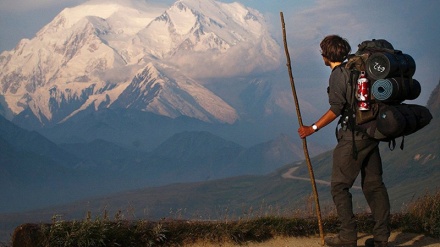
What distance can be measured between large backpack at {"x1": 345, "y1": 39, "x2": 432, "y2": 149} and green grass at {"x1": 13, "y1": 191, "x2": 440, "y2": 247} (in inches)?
103

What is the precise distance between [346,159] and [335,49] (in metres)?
1.67

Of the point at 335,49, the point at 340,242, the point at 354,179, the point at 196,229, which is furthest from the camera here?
the point at 196,229

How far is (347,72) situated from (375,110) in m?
0.69

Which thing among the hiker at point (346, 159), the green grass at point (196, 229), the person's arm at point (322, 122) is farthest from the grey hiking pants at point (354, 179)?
the green grass at point (196, 229)

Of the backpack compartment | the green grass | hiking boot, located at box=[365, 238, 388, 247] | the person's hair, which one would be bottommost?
hiking boot, located at box=[365, 238, 388, 247]

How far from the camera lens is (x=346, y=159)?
1043 cm

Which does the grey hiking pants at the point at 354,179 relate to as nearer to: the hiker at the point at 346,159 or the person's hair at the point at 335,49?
the hiker at the point at 346,159

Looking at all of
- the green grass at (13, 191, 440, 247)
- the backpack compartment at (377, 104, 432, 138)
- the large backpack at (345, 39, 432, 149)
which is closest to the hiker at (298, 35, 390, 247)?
the large backpack at (345, 39, 432, 149)

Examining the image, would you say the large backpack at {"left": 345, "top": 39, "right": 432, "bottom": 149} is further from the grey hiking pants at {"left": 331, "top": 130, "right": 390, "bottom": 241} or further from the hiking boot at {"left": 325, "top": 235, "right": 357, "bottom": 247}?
the hiking boot at {"left": 325, "top": 235, "right": 357, "bottom": 247}

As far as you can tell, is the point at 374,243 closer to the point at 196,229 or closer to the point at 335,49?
the point at 196,229

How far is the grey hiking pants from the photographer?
10.4 metres

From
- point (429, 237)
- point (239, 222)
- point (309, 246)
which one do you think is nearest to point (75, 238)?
point (239, 222)

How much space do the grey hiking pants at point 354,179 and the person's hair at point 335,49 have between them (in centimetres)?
112

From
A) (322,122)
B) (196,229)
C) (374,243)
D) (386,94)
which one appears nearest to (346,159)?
(322,122)
